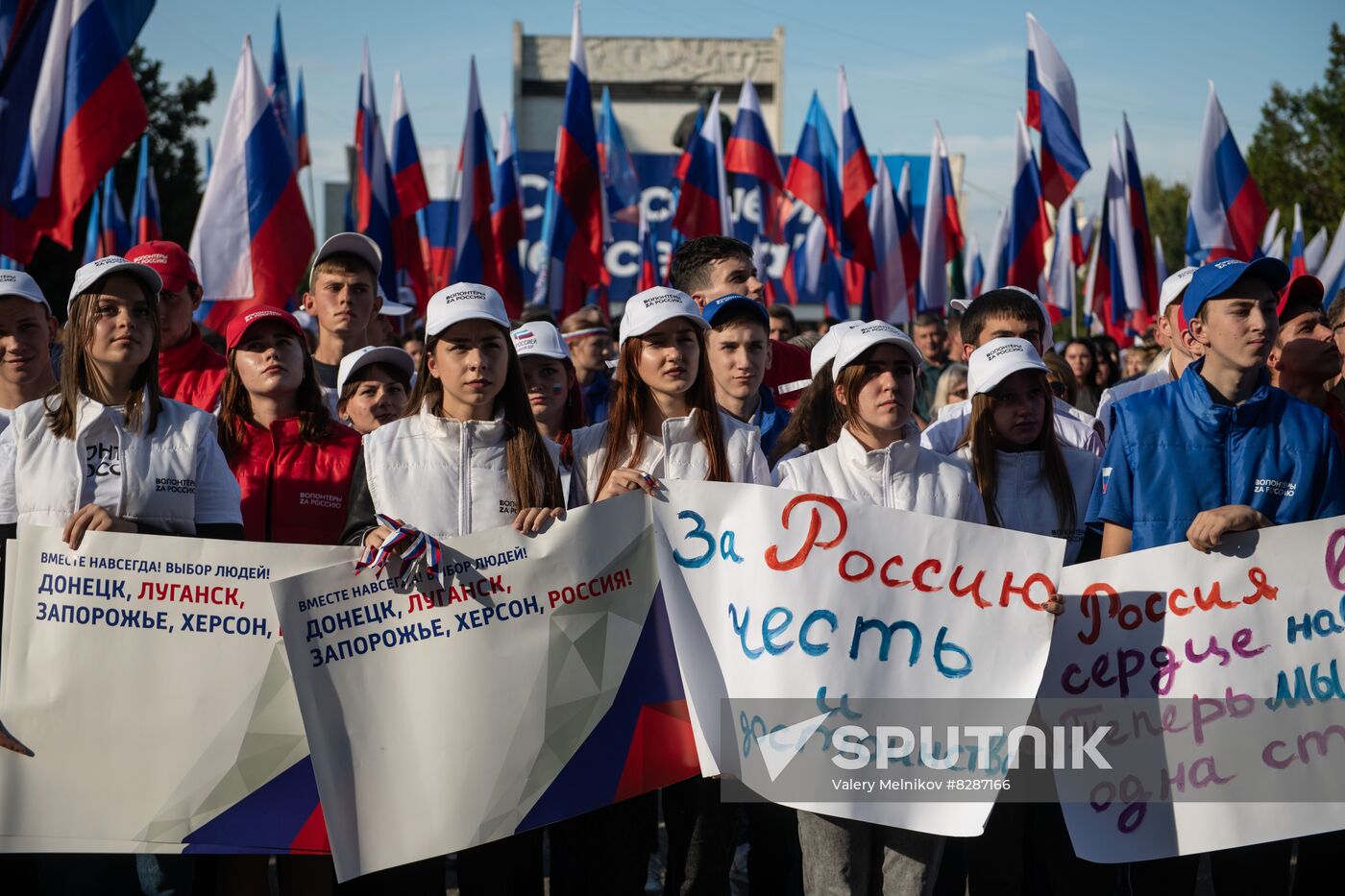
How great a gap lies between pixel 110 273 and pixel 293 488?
36.5 inches

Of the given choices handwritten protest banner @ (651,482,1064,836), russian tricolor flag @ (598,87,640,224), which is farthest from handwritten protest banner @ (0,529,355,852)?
russian tricolor flag @ (598,87,640,224)

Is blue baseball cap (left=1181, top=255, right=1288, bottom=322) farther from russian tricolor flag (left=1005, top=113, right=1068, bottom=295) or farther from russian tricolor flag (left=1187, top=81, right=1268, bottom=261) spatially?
russian tricolor flag (left=1187, top=81, right=1268, bottom=261)

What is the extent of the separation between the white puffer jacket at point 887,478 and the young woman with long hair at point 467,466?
775mm

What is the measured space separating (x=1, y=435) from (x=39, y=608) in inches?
22.7

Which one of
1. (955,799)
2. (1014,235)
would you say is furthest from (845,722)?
(1014,235)

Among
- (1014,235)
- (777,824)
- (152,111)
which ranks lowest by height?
(777,824)

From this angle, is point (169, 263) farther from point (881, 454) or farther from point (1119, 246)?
point (1119, 246)

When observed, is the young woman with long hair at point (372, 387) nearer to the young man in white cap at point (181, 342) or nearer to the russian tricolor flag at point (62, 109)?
the young man in white cap at point (181, 342)

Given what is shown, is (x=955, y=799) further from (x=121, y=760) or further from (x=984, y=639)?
(x=121, y=760)

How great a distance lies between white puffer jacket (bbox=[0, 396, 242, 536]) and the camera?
379 centimetres

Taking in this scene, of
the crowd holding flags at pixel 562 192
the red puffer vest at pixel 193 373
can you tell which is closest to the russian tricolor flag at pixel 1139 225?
the crowd holding flags at pixel 562 192

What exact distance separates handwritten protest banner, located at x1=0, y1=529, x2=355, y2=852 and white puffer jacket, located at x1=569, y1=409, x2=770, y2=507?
796 mm

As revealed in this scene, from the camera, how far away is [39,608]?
3793mm

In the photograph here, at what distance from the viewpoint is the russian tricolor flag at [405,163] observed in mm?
12898
